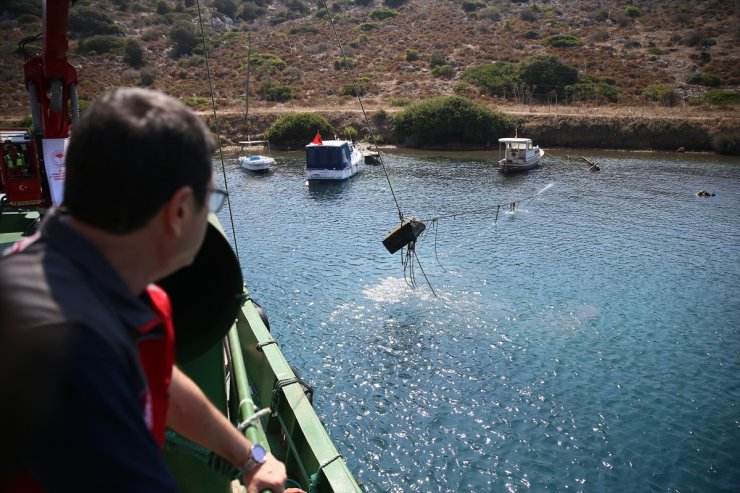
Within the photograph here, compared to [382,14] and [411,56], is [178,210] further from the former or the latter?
[382,14]

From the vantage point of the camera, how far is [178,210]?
1538mm

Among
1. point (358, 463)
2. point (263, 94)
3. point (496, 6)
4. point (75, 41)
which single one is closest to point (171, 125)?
point (358, 463)

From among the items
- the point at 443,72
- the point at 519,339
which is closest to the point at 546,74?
the point at 443,72

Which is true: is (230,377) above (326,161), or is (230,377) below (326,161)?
below

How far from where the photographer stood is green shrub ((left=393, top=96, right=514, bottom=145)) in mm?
53875

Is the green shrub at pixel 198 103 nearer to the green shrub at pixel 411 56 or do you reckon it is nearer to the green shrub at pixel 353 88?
the green shrub at pixel 353 88

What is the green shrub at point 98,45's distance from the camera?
85375 millimetres

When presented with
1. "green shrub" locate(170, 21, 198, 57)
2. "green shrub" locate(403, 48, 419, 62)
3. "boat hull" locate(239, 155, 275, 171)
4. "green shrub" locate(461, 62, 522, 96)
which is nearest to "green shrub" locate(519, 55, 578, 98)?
"green shrub" locate(461, 62, 522, 96)

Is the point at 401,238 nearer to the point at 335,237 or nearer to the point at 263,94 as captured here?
the point at 335,237

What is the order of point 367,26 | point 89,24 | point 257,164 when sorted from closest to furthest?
point 257,164 → point 89,24 → point 367,26

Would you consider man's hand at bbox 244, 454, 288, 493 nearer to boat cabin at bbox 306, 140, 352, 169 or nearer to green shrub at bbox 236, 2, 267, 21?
boat cabin at bbox 306, 140, 352, 169

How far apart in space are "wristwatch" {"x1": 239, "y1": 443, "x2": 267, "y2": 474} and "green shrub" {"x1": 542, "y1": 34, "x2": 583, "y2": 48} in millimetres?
94934

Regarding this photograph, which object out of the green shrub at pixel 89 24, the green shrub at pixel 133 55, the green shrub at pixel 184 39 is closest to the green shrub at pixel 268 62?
the green shrub at pixel 184 39

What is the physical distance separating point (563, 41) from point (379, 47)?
3104cm
